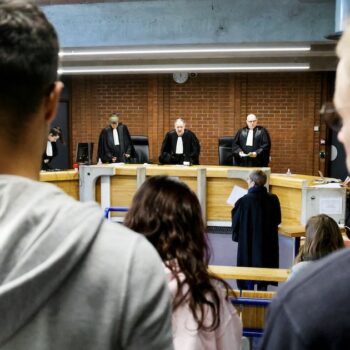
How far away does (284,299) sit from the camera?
63 cm

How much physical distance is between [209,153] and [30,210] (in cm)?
1006

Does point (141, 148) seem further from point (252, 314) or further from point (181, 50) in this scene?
point (252, 314)

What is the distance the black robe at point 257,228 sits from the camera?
4.58 m

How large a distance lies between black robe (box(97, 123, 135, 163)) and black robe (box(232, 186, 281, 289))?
16.2 feet

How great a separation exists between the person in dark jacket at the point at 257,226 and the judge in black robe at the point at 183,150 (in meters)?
4.32

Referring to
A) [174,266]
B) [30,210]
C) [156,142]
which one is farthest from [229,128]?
[30,210]

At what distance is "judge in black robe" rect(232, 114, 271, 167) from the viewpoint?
337 inches

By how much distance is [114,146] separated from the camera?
9.39 meters

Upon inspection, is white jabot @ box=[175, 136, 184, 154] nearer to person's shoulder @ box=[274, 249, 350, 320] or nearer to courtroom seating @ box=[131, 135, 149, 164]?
courtroom seating @ box=[131, 135, 149, 164]

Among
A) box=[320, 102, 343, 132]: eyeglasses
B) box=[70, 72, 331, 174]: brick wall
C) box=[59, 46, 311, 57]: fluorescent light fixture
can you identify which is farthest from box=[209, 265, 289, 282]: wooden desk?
box=[70, 72, 331, 174]: brick wall

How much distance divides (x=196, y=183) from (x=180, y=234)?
19.6 feet

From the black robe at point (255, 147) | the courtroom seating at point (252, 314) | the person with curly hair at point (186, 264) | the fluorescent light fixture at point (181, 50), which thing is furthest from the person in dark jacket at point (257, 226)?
the black robe at point (255, 147)

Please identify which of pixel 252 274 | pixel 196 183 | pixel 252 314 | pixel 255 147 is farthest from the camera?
pixel 255 147

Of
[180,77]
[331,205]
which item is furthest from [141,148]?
[331,205]
